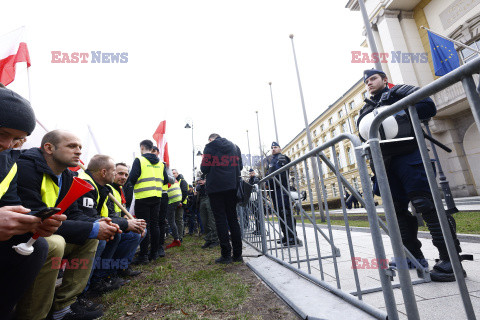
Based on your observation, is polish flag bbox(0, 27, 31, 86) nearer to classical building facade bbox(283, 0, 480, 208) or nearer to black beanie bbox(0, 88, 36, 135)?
black beanie bbox(0, 88, 36, 135)

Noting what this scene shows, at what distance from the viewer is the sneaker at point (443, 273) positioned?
2057 mm

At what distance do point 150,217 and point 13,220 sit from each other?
3.33m

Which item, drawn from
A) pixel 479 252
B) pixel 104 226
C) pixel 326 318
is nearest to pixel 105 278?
pixel 104 226

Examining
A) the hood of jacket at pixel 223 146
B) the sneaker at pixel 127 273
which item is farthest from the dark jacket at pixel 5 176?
the hood of jacket at pixel 223 146

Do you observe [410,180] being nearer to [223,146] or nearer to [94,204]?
[223,146]

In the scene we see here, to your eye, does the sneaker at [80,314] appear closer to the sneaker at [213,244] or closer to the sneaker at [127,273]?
the sneaker at [127,273]

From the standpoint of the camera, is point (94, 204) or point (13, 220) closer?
point (13, 220)

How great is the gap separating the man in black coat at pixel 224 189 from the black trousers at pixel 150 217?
1.05m

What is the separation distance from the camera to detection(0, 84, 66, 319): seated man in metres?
1.18

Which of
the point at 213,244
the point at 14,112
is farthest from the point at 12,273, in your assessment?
the point at 213,244

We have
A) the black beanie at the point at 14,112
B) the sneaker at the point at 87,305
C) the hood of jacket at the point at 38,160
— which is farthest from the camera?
the sneaker at the point at 87,305

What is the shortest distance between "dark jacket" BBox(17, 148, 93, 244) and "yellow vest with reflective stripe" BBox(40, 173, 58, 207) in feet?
0.09

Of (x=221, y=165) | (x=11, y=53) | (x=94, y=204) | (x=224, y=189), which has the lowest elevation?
(x=94, y=204)

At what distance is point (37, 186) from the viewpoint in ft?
6.17
